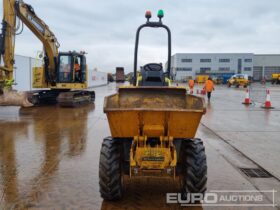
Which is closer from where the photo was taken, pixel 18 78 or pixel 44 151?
pixel 44 151

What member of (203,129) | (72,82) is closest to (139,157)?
(203,129)

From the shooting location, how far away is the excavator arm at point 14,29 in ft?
39.2

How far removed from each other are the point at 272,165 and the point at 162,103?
2.78 meters

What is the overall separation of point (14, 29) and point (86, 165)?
8.89m

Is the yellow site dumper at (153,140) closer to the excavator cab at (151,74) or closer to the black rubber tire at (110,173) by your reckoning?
the black rubber tire at (110,173)

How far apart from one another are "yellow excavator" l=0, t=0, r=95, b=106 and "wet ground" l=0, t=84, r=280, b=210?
295 cm

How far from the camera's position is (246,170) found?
17.9 ft

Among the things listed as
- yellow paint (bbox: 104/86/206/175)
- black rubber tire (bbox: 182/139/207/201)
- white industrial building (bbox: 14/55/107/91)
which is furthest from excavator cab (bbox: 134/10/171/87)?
white industrial building (bbox: 14/55/107/91)

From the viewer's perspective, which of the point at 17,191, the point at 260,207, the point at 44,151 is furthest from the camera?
the point at 44,151

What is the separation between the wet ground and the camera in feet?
13.4

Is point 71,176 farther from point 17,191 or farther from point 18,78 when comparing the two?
point 18,78

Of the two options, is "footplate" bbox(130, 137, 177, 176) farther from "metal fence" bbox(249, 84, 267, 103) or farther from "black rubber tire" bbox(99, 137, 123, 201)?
"metal fence" bbox(249, 84, 267, 103)

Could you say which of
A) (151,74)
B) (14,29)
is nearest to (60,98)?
(14,29)

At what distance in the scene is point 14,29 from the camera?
12.2 m
